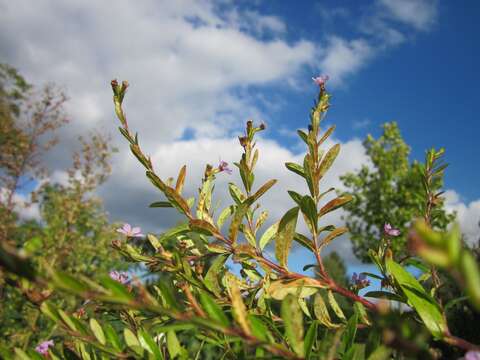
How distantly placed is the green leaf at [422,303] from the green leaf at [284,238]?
10.4 inches

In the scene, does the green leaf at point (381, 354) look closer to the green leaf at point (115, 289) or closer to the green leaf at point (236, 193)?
the green leaf at point (115, 289)

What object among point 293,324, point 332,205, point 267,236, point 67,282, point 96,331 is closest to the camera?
point 67,282

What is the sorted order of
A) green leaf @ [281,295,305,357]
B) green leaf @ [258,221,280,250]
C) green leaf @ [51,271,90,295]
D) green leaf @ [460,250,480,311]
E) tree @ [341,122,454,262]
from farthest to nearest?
1. tree @ [341,122,454,262]
2. green leaf @ [258,221,280,250]
3. green leaf @ [281,295,305,357]
4. green leaf @ [51,271,90,295]
5. green leaf @ [460,250,480,311]

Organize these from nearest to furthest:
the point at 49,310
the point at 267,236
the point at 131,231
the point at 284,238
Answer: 1. the point at 49,310
2. the point at 284,238
3. the point at 267,236
4. the point at 131,231

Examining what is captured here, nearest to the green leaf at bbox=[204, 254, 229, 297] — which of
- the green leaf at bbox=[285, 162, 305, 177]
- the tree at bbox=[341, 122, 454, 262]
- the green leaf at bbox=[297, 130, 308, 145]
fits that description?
the green leaf at bbox=[285, 162, 305, 177]

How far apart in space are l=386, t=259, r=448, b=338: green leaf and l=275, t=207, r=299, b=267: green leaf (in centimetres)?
26

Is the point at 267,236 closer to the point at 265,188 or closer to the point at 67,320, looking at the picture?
the point at 265,188

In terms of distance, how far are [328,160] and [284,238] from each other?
30 centimetres

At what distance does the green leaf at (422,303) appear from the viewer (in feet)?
2.84

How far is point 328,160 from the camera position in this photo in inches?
48.9

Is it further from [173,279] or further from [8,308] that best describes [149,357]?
[8,308]

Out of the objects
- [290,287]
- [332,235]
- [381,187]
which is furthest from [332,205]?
[381,187]

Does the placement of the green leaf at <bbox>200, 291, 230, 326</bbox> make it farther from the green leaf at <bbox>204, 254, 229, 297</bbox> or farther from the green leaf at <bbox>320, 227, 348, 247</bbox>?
the green leaf at <bbox>320, 227, 348, 247</bbox>

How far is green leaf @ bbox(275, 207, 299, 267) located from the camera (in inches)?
43.4
